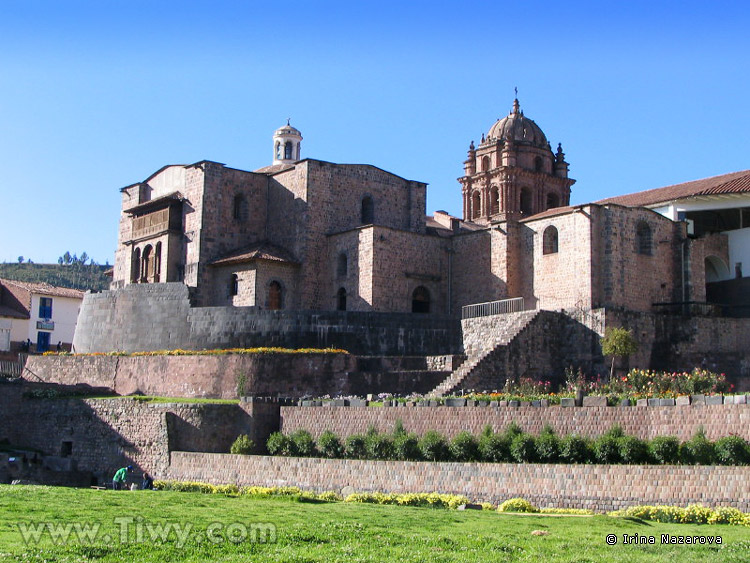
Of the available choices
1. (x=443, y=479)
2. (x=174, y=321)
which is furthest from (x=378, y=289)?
(x=443, y=479)

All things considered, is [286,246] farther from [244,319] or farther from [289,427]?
[289,427]

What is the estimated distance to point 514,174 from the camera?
193 feet

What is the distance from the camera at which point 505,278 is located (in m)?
40.9

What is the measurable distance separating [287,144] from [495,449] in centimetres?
3259

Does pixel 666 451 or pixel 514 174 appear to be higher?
pixel 514 174

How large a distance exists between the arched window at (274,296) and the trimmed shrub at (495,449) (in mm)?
20507

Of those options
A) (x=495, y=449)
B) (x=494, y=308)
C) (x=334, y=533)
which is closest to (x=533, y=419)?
(x=495, y=449)

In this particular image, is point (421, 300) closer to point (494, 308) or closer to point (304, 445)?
point (494, 308)

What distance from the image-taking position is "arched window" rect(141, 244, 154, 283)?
46.0 metres

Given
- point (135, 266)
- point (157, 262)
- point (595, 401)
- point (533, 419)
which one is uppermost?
point (135, 266)

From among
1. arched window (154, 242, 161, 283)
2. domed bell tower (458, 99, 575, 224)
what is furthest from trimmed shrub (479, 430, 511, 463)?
domed bell tower (458, 99, 575, 224)

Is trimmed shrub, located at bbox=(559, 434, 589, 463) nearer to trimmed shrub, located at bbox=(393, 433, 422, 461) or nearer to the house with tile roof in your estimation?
trimmed shrub, located at bbox=(393, 433, 422, 461)

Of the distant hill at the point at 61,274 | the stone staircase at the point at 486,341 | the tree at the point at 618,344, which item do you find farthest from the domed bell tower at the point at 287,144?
the distant hill at the point at 61,274

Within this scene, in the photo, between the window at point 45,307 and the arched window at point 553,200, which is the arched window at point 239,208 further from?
the arched window at point 553,200
